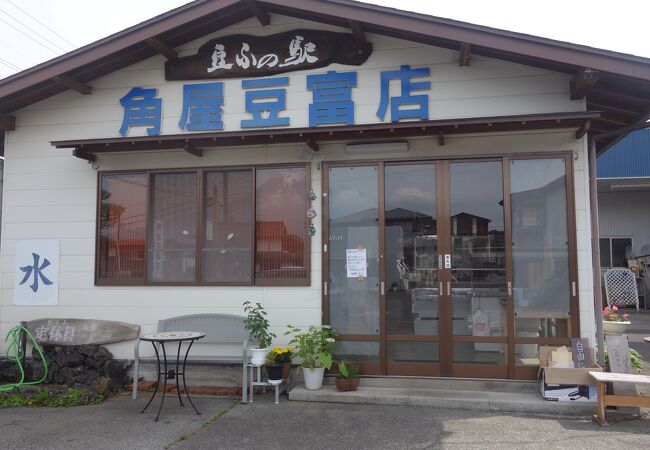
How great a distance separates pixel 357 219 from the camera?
6699 mm

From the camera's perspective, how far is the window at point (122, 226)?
285 inches

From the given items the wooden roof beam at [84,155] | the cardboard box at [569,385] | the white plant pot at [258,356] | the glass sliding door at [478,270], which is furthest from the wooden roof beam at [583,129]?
the wooden roof beam at [84,155]

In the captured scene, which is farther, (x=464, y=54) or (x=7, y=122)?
(x=7, y=122)

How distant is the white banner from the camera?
7336 millimetres

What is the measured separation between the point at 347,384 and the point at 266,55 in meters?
4.46

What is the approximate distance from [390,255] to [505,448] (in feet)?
8.78

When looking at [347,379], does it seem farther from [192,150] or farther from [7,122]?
[7,122]

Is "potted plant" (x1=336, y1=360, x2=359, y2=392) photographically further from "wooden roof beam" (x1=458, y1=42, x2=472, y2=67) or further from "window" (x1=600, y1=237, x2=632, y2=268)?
"window" (x1=600, y1=237, x2=632, y2=268)

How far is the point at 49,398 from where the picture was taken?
6.17 m

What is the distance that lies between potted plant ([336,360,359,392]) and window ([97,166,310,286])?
1.22 m

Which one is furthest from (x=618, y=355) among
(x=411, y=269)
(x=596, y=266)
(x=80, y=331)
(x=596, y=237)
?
(x=80, y=331)

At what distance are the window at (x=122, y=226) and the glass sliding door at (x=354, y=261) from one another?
2712 mm

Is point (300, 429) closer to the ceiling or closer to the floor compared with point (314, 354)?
closer to the floor

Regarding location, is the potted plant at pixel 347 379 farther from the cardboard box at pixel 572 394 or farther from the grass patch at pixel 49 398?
the grass patch at pixel 49 398
